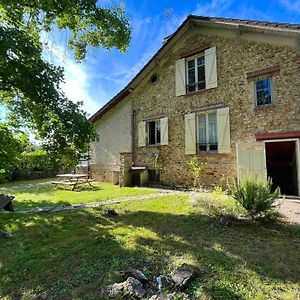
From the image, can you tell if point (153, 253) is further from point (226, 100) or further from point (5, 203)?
point (226, 100)

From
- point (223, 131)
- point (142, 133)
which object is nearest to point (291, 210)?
point (223, 131)

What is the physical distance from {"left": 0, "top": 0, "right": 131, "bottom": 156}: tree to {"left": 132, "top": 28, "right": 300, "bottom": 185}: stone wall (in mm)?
4711

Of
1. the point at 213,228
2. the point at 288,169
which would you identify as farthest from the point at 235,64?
the point at 213,228

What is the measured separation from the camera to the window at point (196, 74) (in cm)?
1117

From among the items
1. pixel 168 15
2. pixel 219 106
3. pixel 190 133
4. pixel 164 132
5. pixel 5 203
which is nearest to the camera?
pixel 5 203

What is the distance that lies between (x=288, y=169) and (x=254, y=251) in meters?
7.74

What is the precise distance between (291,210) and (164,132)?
22.4 ft

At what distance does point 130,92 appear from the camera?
13.9 metres

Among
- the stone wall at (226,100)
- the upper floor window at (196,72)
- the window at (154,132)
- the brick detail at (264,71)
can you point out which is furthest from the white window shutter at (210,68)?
the window at (154,132)

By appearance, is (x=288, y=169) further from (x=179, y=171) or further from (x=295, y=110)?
(x=179, y=171)

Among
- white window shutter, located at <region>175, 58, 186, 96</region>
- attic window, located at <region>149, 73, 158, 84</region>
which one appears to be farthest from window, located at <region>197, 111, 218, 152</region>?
attic window, located at <region>149, 73, 158, 84</region>

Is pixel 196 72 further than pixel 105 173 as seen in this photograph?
No

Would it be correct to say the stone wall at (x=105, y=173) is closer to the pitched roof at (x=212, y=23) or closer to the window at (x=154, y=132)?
the window at (x=154, y=132)

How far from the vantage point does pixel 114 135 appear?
14805 mm
